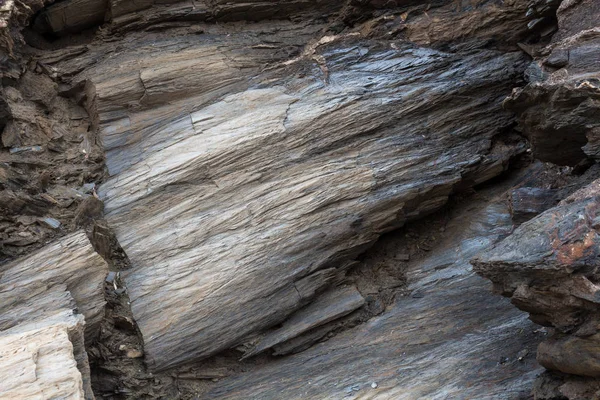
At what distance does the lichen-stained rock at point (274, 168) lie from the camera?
841 cm

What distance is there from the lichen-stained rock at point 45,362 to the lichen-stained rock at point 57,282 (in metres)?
0.63

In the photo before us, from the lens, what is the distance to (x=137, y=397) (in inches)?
316

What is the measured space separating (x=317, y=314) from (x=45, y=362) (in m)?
3.65

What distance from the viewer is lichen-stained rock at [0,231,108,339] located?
25.2 ft

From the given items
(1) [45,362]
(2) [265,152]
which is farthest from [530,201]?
(1) [45,362]

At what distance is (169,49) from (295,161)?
2.87m

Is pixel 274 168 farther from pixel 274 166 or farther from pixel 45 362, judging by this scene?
pixel 45 362

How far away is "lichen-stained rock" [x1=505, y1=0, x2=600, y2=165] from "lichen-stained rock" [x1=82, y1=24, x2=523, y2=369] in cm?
146

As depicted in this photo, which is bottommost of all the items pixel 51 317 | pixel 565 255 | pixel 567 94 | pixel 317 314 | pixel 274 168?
pixel 317 314

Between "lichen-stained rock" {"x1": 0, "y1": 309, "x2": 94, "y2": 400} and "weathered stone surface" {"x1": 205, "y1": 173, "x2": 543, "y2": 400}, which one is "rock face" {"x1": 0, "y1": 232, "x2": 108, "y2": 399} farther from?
"weathered stone surface" {"x1": 205, "y1": 173, "x2": 543, "y2": 400}

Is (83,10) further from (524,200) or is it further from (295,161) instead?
(524,200)

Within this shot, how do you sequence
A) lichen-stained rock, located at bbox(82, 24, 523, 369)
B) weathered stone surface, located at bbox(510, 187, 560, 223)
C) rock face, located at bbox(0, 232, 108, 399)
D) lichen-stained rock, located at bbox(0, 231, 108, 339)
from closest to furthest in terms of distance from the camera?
rock face, located at bbox(0, 232, 108, 399) → lichen-stained rock, located at bbox(0, 231, 108, 339) → weathered stone surface, located at bbox(510, 187, 560, 223) → lichen-stained rock, located at bbox(82, 24, 523, 369)

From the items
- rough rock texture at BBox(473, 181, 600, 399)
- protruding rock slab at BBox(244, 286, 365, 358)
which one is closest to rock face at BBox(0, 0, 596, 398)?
protruding rock slab at BBox(244, 286, 365, 358)

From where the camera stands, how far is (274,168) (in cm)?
922
